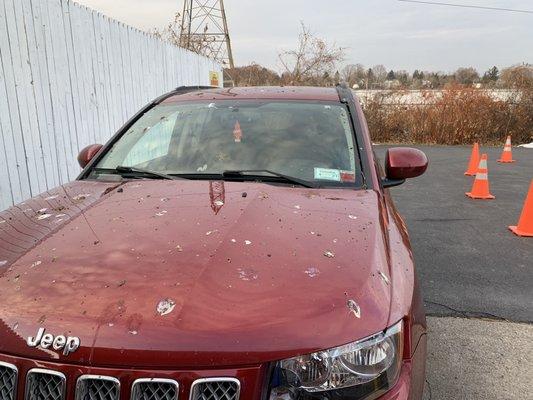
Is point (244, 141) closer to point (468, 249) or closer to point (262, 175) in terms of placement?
point (262, 175)

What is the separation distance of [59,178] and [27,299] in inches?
179

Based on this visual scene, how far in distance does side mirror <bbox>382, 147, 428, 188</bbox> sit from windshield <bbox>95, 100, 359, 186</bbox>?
320mm

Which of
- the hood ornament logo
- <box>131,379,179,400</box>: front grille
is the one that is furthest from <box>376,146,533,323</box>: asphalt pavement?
the hood ornament logo

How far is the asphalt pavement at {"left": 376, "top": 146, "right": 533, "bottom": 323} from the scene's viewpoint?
3.99 metres

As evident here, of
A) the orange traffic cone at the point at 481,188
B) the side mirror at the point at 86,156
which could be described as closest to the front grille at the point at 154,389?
the side mirror at the point at 86,156

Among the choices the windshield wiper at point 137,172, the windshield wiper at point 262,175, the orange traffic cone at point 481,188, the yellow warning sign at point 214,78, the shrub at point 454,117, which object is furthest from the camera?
the shrub at point 454,117

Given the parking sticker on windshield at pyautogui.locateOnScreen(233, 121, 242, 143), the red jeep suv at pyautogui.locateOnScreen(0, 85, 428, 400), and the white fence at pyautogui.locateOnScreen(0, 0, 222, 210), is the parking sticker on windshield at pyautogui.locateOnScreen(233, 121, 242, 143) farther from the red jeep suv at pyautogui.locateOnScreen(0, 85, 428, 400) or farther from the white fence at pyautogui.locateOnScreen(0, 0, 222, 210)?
the white fence at pyautogui.locateOnScreen(0, 0, 222, 210)

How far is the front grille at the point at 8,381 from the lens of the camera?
55.6 inches

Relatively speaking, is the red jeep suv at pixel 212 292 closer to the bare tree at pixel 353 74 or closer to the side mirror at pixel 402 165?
the side mirror at pixel 402 165

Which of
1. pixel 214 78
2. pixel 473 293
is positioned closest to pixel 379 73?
pixel 214 78

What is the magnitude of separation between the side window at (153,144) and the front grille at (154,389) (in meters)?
1.85

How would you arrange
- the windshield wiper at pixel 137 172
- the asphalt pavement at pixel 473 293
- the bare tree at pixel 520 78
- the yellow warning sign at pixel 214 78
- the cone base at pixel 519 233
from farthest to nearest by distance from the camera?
the bare tree at pixel 520 78 < the yellow warning sign at pixel 214 78 < the cone base at pixel 519 233 < the asphalt pavement at pixel 473 293 < the windshield wiper at pixel 137 172

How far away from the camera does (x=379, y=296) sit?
1.58 m

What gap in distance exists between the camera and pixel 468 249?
5422mm
